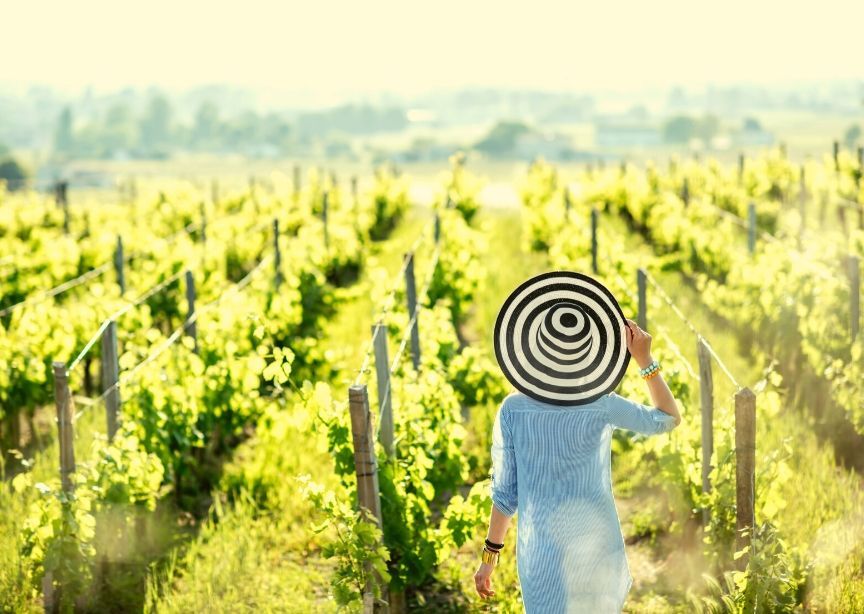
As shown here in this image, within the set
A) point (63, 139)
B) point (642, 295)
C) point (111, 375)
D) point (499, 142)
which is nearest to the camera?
point (111, 375)

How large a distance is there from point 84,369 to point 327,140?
18821 cm

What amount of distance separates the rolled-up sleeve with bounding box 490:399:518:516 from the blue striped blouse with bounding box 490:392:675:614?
0.05 ft

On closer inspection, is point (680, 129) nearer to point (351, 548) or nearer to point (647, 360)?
point (351, 548)

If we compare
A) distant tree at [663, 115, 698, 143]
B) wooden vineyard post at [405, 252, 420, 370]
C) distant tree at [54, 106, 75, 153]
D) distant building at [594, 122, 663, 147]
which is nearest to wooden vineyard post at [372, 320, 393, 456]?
wooden vineyard post at [405, 252, 420, 370]

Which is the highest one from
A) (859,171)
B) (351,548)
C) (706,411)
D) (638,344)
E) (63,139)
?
(63,139)

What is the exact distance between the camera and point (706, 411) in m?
5.07

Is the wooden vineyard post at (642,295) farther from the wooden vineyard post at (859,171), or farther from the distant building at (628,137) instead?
the distant building at (628,137)

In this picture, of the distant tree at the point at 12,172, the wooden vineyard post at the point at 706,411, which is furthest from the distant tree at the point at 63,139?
the wooden vineyard post at the point at 706,411

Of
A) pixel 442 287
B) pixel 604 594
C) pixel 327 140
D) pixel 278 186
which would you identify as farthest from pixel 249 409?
pixel 327 140

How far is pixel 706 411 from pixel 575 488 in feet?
7.01

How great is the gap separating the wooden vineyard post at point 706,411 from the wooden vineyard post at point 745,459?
0.68 metres

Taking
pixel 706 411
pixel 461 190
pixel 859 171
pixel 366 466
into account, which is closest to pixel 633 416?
pixel 366 466

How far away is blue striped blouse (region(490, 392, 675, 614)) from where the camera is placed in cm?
310

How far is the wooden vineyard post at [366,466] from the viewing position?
4133 mm
